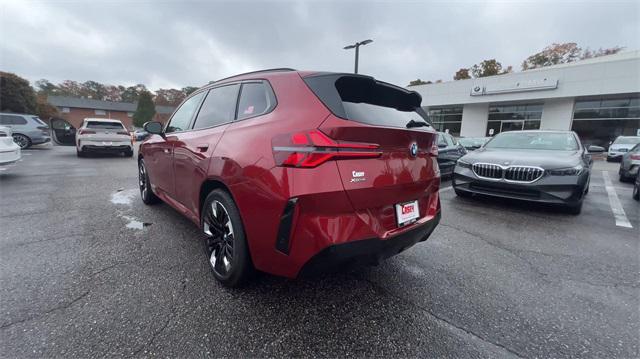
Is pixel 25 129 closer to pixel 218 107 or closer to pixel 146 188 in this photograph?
pixel 146 188

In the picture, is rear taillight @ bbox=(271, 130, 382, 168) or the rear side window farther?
the rear side window

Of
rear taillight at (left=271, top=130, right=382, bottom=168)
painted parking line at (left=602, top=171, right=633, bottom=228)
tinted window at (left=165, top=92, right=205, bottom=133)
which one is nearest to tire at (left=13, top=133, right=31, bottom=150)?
tinted window at (left=165, top=92, right=205, bottom=133)

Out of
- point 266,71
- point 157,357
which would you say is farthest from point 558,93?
point 157,357

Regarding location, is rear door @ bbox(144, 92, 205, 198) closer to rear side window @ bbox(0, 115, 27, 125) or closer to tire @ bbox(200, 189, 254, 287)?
tire @ bbox(200, 189, 254, 287)

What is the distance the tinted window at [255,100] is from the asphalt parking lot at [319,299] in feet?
4.51

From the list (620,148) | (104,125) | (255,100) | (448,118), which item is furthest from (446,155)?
(448,118)

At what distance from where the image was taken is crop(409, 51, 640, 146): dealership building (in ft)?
65.0

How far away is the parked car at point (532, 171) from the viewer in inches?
164

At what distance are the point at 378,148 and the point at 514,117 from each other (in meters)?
28.9

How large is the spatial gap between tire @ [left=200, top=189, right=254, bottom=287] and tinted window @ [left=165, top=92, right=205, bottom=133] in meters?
1.27

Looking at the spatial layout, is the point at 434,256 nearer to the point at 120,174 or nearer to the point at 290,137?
the point at 290,137

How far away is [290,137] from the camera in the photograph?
1.67m

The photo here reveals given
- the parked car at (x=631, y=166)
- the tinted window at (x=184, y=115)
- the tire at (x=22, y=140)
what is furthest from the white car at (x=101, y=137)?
the parked car at (x=631, y=166)

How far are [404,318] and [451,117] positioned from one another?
31122mm
